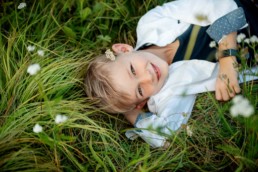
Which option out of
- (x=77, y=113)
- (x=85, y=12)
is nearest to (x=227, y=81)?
(x=77, y=113)

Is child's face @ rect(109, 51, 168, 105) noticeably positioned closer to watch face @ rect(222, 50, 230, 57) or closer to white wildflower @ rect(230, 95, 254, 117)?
watch face @ rect(222, 50, 230, 57)

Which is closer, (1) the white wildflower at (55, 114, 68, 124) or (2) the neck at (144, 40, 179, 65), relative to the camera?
(1) the white wildflower at (55, 114, 68, 124)

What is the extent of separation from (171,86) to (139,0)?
773 mm

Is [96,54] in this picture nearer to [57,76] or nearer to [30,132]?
[57,76]

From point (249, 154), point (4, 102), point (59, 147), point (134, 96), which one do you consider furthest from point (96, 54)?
point (249, 154)

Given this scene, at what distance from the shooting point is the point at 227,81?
5.76 feet

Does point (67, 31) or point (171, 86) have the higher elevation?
point (67, 31)

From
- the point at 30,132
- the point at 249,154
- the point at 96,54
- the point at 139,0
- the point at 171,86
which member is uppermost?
the point at 139,0

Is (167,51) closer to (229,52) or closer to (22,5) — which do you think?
(229,52)

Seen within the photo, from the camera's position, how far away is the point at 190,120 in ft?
6.20

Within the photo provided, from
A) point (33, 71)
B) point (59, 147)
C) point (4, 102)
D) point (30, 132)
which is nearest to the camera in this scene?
point (33, 71)

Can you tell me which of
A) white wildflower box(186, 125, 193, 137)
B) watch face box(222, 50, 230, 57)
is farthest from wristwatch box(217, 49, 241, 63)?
white wildflower box(186, 125, 193, 137)

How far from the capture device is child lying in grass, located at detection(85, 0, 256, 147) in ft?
6.12

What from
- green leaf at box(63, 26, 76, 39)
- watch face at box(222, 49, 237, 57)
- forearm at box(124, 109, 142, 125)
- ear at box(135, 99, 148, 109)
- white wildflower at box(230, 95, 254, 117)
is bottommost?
forearm at box(124, 109, 142, 125)
